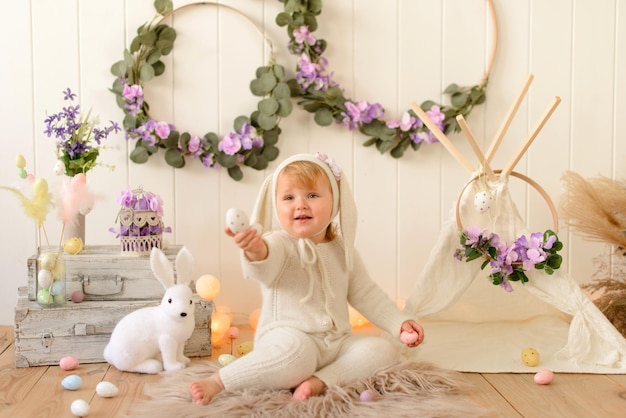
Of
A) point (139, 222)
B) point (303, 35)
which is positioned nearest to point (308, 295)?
point (139, 222)

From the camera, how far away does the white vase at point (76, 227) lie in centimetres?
200

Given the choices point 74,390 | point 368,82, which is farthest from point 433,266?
point 74,390

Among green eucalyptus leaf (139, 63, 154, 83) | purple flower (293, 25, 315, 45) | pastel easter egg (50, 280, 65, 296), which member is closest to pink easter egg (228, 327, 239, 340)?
pastel easter egg (50, 280, 65, 296)

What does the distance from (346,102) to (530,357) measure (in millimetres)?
930

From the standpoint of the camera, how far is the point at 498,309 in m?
2.22

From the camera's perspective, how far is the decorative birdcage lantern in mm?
1939

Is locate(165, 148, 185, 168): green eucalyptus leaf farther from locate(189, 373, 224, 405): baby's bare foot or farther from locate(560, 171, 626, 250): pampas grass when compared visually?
locate(560, 171, 626, 250): pampas grass

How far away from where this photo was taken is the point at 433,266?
6.43ft

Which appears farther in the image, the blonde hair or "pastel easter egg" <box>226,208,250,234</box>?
the blonde hair

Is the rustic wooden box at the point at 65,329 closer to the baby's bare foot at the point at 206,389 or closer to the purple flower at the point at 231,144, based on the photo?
the baby's bare foot at the point at 206,389

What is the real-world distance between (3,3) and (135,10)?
39 centimetres

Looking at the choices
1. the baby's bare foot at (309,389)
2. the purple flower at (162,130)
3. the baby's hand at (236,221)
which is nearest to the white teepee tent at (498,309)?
the baby's bare foot at (309,389)

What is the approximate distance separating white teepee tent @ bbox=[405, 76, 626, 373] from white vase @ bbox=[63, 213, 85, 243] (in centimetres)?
93

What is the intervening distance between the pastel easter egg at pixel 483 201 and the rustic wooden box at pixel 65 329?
2.87 feet
